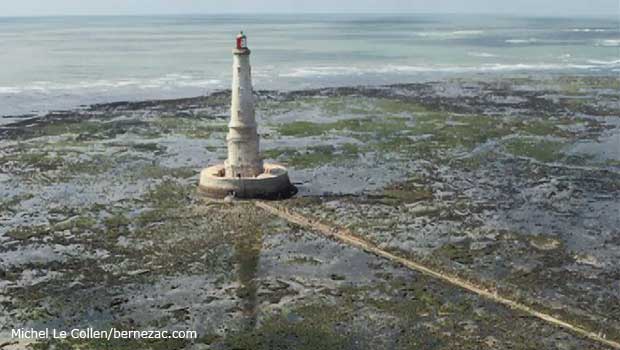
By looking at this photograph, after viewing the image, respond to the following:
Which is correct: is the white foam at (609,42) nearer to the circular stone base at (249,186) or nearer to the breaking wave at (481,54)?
the breaking wave at (481,54)

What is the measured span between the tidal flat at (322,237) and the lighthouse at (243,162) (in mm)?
772

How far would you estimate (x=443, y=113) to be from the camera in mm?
46469

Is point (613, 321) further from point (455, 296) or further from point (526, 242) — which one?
point (526, 242)

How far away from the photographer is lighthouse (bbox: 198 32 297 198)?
27391 millimetres

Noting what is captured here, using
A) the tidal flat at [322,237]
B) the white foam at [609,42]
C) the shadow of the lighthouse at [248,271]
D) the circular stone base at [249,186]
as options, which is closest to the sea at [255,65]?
the white foam at [609,42]

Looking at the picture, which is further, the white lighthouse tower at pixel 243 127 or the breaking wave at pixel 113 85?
the breaking wave at pixel 113 85

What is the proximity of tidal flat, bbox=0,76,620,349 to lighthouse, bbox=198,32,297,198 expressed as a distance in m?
0.77

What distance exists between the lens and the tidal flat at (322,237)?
17812mm

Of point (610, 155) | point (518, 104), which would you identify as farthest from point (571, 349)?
point (518, 104)

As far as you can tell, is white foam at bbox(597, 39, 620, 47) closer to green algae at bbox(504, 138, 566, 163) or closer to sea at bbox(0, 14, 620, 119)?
sea at bbox(0, 14, 620, 119)

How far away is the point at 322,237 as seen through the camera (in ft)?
78.5

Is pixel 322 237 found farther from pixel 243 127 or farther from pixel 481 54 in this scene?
pixel 481 54

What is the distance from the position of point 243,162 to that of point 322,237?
5.51 metres

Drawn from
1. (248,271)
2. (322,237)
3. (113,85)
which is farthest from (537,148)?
(113,85)
